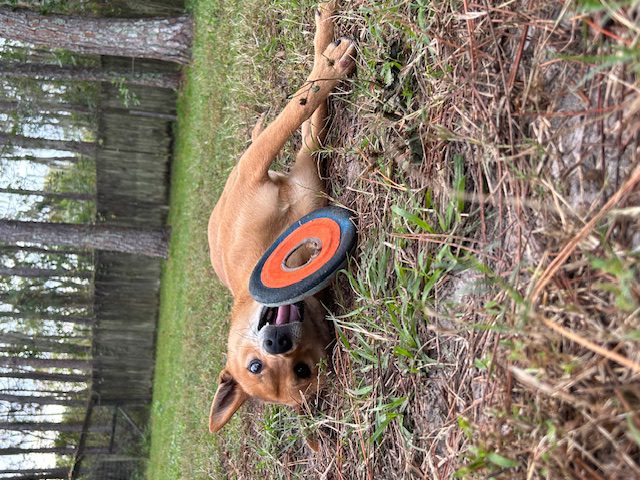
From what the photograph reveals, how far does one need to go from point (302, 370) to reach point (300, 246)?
854mm

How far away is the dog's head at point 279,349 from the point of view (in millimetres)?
4172

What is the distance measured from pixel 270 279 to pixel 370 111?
4.01 feet

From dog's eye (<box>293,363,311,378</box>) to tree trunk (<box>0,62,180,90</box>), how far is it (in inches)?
307

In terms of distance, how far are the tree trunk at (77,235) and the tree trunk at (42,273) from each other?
258 cm

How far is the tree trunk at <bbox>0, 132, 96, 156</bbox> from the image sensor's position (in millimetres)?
11672

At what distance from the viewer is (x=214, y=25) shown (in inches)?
325

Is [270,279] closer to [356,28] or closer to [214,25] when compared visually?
[356,28]

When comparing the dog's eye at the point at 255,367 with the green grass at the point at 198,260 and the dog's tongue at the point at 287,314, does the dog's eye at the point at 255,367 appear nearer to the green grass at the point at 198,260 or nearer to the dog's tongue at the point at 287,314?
the dog's tongue at the point at 287,314

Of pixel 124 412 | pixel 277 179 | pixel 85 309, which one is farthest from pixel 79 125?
pixel 277 179

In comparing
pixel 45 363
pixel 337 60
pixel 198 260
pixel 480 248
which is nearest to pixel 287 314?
pixel 337 60

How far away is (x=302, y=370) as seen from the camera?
433cm

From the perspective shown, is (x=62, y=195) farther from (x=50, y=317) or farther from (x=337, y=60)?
(x=337, y=60)

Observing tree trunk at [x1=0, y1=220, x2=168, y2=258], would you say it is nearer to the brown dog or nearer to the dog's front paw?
the brown dog

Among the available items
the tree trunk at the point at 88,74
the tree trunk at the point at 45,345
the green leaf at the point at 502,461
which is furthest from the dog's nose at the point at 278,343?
the tree trunk at the point at 45,345
